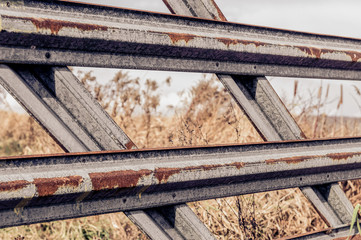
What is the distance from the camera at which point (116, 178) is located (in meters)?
1.47

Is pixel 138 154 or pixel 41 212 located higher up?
pixel 138 154

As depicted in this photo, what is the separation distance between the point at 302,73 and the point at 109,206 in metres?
1.12

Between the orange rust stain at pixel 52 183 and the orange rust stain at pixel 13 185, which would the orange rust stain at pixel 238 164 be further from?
the orange rust stain at pixel 13 185

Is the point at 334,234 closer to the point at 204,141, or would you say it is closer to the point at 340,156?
the point at 340,156

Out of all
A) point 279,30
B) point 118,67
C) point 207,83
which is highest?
point 207,83

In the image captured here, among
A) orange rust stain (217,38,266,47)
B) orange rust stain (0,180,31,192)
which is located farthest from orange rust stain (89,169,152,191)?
orange rust stain (217,38,266,47)

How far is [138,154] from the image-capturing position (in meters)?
1.54

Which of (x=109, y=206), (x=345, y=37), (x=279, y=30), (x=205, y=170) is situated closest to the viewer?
(x=109, y=206)

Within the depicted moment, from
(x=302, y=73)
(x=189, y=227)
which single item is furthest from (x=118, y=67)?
(x=302, y=73)

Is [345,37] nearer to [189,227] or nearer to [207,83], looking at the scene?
[189,227]

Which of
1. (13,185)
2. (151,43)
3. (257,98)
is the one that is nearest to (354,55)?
(257,98)

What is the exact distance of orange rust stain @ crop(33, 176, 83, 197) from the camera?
1355mm

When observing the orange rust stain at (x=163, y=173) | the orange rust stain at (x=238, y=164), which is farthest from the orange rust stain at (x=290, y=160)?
the orange rust stain at (x=163, y=173)

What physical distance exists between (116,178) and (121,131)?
0.57 feet
